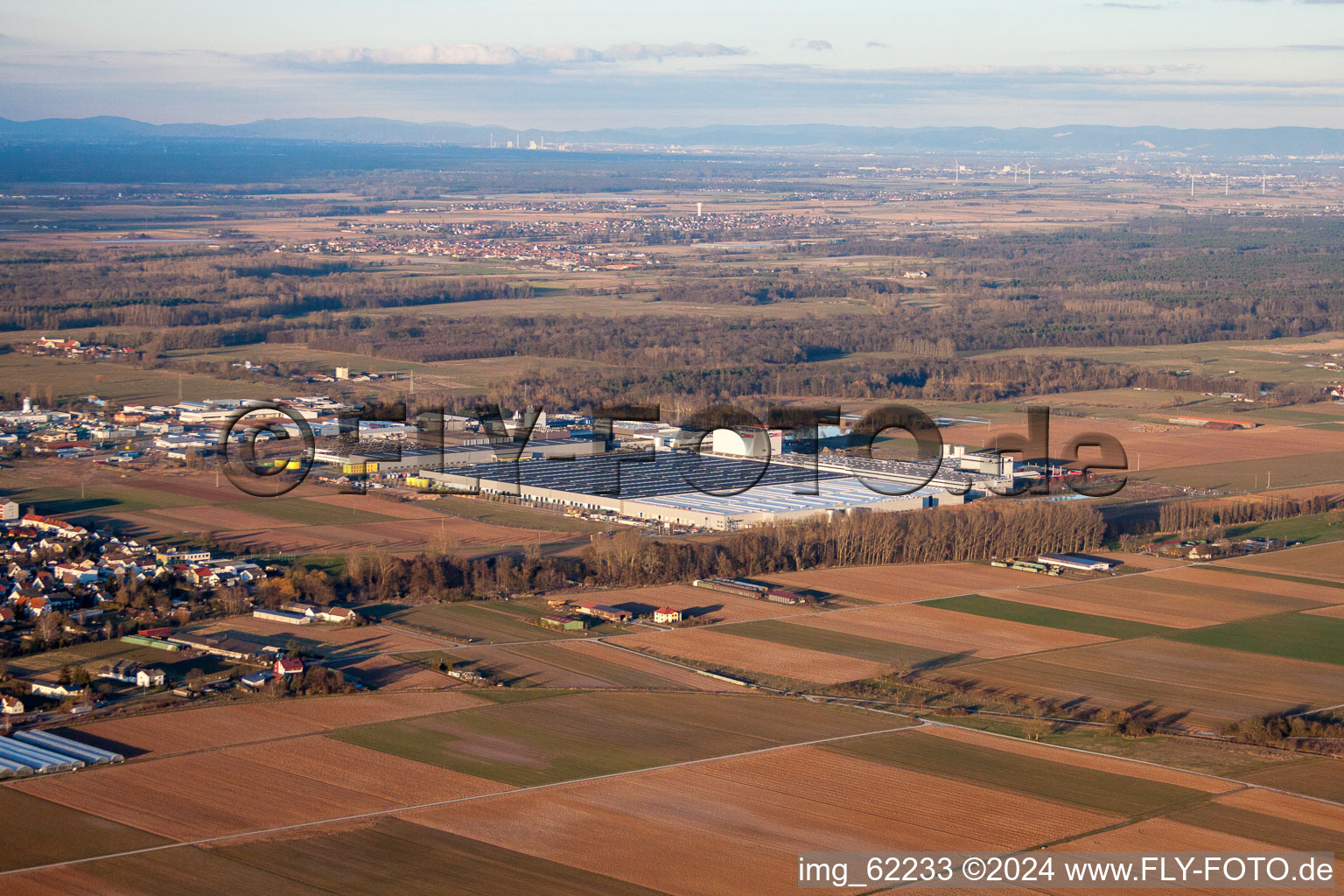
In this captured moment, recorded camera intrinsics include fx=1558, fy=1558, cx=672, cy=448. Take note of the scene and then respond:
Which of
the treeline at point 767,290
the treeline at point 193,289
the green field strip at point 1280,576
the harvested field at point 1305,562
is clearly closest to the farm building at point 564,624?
the green field strip at point 1280,576

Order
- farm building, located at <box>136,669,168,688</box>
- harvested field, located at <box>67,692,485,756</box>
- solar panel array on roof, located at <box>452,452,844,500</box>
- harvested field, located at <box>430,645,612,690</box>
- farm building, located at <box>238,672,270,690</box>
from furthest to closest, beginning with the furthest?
solar panel array on roof, located at <box>452,452,844,500</box>
harvested field, located at <box>430,645,612,690</box>
farm building, located at <box>136,669,168,688</box>
farm building, located at <box>238,672,270,690</box>
harvested field, located at <box>67,692,485,756</box>

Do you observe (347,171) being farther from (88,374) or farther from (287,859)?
(287,859)

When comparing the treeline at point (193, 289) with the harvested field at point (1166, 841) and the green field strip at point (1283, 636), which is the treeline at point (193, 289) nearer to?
the green field strip at point (1283, 636)

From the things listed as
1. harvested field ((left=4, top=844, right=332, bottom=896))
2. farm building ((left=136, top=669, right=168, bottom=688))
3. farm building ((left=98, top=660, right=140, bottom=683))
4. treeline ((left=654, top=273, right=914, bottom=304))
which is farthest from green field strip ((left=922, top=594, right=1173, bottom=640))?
treeline ((left=654, top=273, right=914, bottom=304))

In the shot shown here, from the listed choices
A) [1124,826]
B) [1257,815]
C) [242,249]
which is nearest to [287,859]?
[1124,826]

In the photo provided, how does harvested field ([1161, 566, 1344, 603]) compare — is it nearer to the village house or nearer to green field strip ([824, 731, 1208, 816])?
green field strip ([824, 731, 1208, 816])

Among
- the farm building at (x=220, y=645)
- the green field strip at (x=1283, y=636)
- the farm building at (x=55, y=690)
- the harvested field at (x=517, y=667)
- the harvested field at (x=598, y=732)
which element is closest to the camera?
the harvested field at (x=598, y=732)

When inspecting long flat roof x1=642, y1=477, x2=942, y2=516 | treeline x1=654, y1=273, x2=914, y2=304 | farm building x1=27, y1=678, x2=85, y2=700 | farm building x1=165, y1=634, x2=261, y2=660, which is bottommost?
farm building x1=27, y1=678, x2=85, y2=700
